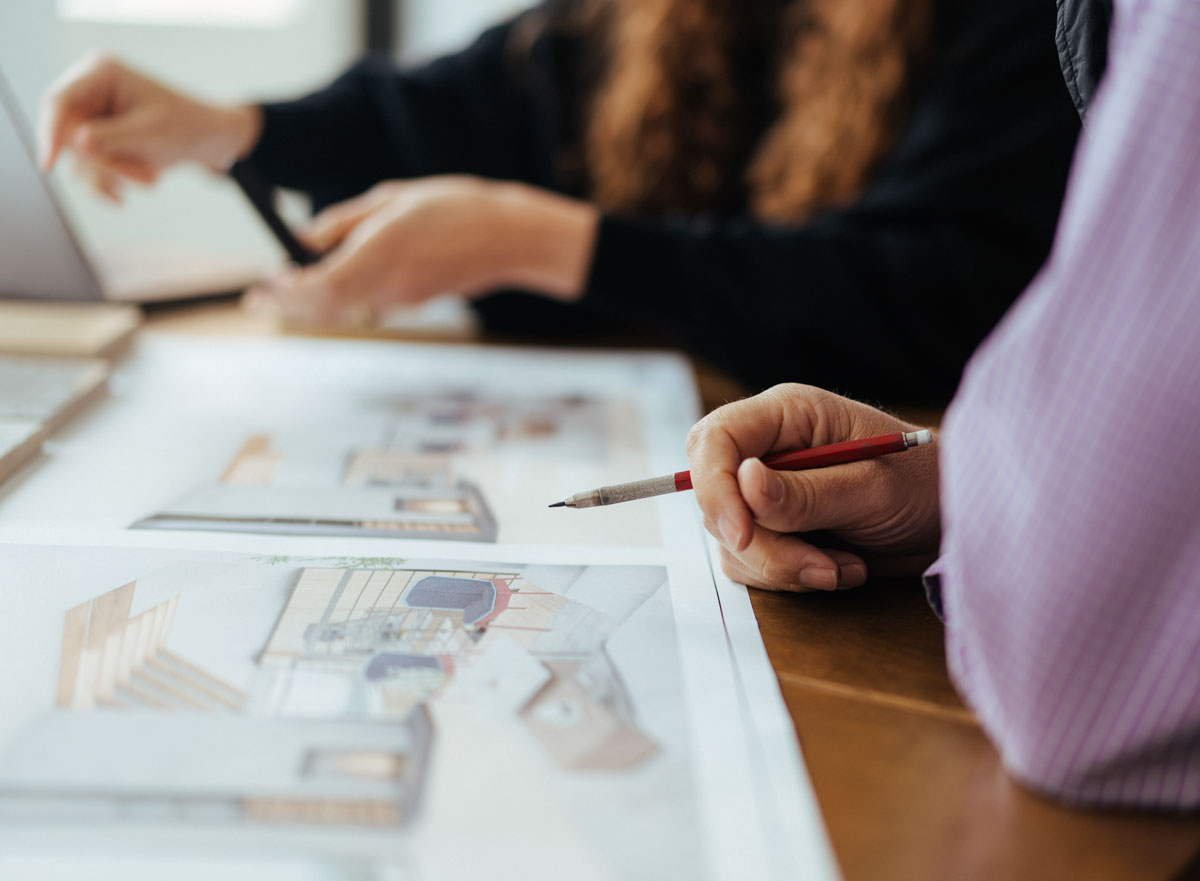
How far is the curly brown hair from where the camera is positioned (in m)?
0.67

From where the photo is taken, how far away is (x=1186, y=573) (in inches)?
9.1

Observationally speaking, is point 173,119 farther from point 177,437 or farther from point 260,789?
point 260,789

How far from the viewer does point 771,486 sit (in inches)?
12.4

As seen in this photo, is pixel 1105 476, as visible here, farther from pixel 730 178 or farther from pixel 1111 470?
pixel 730 178

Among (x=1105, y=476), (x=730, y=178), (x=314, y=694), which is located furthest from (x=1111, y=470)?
(x=730, y=178)

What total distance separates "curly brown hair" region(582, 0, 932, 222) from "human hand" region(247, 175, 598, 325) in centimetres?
15

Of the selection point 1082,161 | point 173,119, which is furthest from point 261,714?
point 173,119

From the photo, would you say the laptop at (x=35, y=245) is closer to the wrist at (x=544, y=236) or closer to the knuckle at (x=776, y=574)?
the wrist at (x=544, y=236)

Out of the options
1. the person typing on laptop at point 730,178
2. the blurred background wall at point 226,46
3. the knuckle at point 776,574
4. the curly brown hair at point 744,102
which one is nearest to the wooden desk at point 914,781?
the knuckle at point 776,574

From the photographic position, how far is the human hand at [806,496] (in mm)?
320

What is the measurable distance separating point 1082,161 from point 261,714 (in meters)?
0.26

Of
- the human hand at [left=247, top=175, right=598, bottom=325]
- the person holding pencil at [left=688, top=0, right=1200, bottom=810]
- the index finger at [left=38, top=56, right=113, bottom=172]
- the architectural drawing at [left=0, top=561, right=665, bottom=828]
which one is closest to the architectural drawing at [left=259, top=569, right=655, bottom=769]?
the architectural drawing at [left=0, top=561, right=665, bottom=828]

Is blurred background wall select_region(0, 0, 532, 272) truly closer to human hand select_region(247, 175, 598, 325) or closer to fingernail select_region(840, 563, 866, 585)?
human hand select_region(247, 175, 598, 325)

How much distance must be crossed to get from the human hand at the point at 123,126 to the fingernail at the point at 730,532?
19.3 inches
